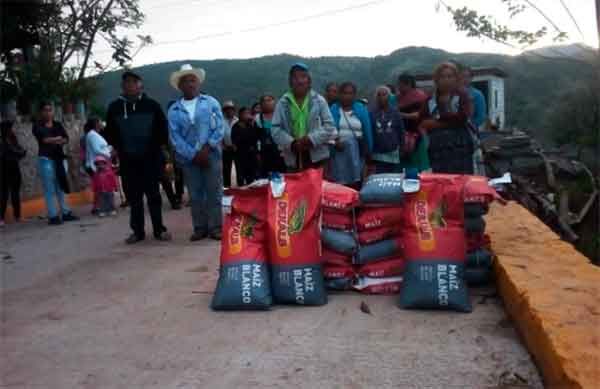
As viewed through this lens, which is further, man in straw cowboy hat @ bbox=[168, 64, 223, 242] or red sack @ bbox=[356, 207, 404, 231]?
man in straw cowboy hat @ bbox=[168, 64, 223, 242]

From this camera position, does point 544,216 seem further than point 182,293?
Yes

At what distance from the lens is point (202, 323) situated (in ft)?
14.2

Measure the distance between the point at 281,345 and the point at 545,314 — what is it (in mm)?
1408

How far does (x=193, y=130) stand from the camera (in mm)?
7211

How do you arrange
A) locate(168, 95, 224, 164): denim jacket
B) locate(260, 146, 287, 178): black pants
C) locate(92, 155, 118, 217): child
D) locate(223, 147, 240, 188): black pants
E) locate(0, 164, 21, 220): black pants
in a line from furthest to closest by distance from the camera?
locate(223, 147, 240, 188): black pants
locate(92, 155, 118, 217): child
locate(0, 164, 21, 220): black pants
locate(260, 146, 287, 178): black pants
locate(168, 95, 224, 164): denim jacket

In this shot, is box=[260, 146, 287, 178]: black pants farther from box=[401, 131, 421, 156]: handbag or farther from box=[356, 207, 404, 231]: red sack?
box=[356, 207, 404, 231]: red sack

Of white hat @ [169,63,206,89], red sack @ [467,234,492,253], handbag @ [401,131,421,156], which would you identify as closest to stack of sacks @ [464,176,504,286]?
red sack @ [467,234,492,253]

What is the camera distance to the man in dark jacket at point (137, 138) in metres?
7.27

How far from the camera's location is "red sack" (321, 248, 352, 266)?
4.86 metres

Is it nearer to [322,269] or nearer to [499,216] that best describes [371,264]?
[322,269]

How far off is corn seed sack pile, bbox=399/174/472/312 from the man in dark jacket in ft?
12.0

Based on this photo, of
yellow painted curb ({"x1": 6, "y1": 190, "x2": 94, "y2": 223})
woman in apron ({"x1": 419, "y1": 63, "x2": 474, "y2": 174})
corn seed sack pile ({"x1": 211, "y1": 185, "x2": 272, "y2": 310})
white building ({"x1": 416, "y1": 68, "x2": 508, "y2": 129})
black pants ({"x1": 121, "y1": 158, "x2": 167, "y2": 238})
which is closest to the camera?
corn seed sack pile ({"x1": 211, "y1": 185, "x2": 272, "y2": 310})

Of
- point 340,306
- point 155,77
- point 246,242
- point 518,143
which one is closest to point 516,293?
point 340,306

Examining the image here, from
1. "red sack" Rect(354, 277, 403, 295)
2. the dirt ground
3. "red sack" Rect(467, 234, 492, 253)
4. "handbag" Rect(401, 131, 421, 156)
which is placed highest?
"handbag" Rect(401, 131, 421, 156)
